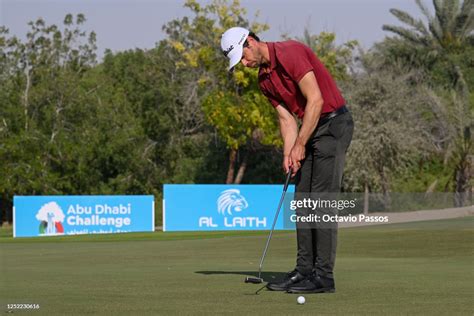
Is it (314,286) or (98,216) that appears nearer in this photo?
(314,286)

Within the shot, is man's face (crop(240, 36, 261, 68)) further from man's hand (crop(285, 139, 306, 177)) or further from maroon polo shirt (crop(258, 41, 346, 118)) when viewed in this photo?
man's hand (crop(285, 139, 306, 177))

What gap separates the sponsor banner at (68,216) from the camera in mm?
33406

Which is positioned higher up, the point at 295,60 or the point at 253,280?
the point at 295,60

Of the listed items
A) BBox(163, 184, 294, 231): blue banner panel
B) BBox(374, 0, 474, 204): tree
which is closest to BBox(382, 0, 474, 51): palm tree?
BBox(374, 0, 474, 204): tree

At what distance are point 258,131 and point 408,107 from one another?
306 inches

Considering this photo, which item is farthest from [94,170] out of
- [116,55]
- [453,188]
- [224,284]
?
[224,284]

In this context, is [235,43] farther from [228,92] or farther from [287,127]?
[228,92]

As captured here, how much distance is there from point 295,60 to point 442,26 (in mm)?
45225

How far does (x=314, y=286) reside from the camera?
7.60m

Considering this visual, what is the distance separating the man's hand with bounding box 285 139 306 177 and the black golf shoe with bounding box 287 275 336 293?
0.91 meters

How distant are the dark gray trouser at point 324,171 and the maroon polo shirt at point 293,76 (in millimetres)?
176

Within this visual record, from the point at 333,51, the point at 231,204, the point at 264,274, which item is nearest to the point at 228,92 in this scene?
the point at 333,51

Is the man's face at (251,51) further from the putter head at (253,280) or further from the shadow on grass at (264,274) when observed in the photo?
the shadow on grass at (264,274)

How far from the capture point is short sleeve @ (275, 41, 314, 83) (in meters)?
7.80
